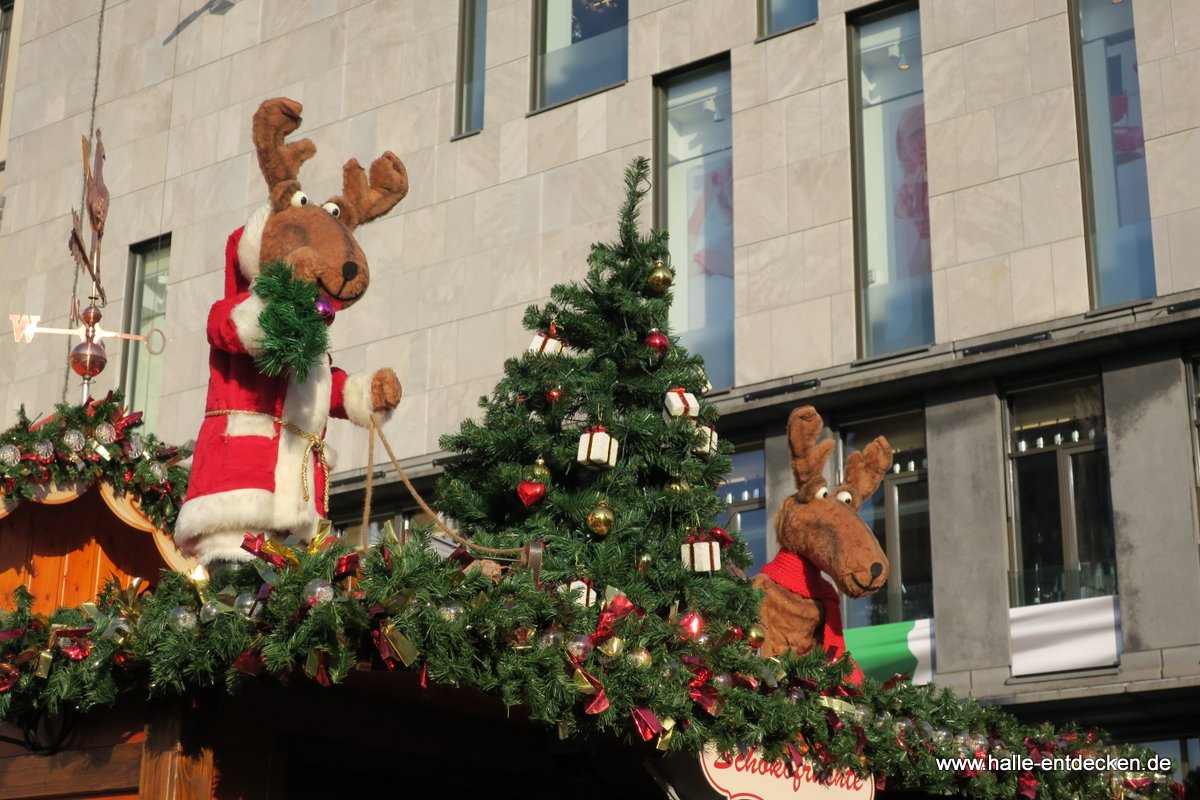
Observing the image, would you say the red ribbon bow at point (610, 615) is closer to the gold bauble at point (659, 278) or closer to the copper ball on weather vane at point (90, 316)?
the gold bauble at point (659, 278)

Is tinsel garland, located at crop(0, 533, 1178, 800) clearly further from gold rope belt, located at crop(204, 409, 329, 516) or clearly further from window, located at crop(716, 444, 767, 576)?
window, located at crop(716, 444, 767, 576)

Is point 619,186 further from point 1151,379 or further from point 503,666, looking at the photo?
point 503,666

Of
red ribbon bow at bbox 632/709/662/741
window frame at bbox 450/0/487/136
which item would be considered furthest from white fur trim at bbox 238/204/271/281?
window frame at bbox 450/0/487/136

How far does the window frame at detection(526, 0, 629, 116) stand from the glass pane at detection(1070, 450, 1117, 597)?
7524 millimetres

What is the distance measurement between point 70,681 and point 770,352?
12531 millimetres

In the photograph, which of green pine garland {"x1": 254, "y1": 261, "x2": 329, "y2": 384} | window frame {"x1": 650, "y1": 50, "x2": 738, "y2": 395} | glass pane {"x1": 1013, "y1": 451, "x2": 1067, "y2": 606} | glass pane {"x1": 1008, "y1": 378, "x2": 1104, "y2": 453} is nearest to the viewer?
green pine garland {"x1": 254, "y1": 261, "x2": 329, "y2": 384}

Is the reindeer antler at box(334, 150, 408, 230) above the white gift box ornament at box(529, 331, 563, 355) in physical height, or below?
above

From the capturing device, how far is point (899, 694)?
346 inches

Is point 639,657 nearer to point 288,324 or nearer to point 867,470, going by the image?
point 288,324

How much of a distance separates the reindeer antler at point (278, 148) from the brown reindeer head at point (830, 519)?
3.55m

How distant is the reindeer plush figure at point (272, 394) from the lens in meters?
7.77

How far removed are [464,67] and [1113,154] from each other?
8.61 meters

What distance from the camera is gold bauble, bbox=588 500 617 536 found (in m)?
8.79

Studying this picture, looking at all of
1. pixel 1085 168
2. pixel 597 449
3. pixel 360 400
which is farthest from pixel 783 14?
pixel 360 400
